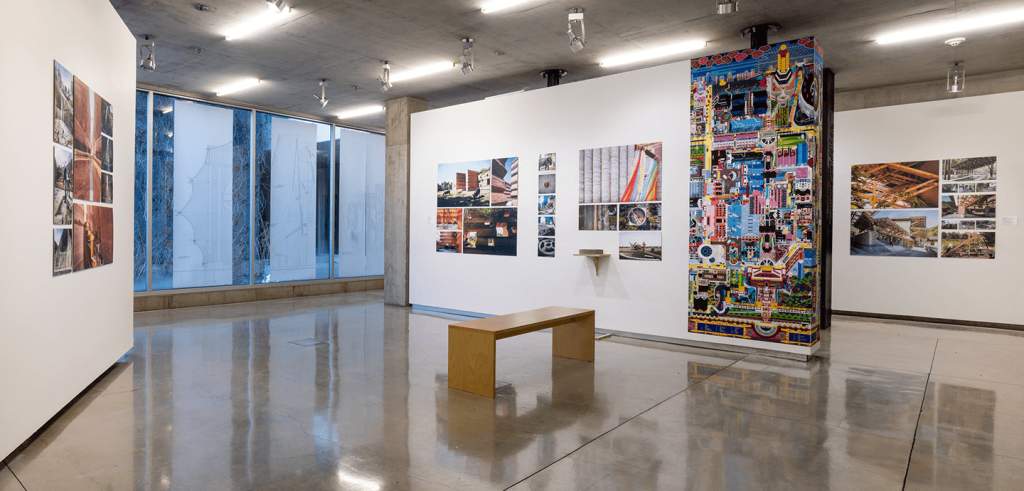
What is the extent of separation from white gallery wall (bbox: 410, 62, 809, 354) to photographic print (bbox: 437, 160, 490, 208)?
13cm

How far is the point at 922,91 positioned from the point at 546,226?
6558 millimetres

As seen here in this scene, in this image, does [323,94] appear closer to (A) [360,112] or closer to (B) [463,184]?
(A) [360,112]

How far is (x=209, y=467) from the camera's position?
128 inches

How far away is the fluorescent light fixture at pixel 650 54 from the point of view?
7504mm

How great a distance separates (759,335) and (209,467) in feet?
18.4

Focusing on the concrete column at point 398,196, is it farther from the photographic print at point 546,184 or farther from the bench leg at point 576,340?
the bench leg at point 576,340

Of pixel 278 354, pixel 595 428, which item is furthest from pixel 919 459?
pixel 278 354

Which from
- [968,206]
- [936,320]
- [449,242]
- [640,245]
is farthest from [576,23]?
[936,320]

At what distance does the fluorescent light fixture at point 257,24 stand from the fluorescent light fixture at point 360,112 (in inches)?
161

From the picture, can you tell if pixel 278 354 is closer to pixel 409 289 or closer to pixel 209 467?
pixel 209 467

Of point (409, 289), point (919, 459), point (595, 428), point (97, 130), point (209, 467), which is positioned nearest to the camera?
point (209, 467)

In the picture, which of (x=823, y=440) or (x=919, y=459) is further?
(x=823, y=440)

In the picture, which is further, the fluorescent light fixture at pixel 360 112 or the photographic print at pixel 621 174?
the fluorescent light fixture at pixel 360 112

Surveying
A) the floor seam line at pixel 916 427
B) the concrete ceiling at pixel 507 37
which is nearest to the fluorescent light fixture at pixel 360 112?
the concrete ceiling at pixel 507 37
